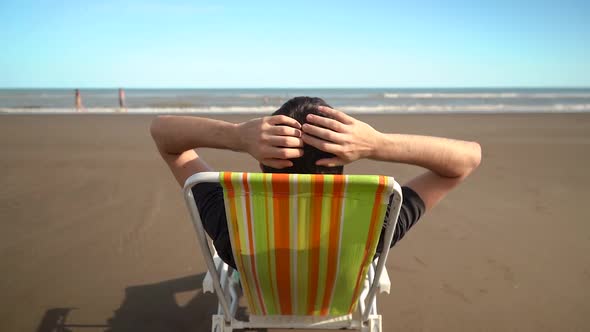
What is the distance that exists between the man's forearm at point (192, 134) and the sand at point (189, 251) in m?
1.28

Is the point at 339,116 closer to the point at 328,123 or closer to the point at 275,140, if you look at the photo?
the point at 328,123

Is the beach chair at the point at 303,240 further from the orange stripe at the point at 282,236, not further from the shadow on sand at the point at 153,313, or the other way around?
the shadow on sand at the point at 153,313

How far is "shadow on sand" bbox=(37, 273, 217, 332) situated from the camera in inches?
86.4

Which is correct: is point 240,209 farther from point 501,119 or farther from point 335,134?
point 501,119

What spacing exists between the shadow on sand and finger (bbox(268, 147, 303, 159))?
1.52 meters

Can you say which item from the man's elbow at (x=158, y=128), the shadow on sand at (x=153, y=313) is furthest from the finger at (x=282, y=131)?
the shadow on sand at (x=153, y=313)

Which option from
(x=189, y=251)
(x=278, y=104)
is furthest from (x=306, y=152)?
(x=278, y=104)

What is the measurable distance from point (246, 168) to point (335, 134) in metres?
4.69

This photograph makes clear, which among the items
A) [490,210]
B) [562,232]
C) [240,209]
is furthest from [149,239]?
[562,232]

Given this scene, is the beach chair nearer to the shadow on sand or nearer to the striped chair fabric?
the striped chair fabric

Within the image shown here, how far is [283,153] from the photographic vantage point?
1.13 meters

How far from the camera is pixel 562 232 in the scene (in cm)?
333

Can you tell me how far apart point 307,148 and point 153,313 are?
69.4 inches

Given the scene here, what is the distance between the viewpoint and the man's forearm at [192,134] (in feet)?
4.35
